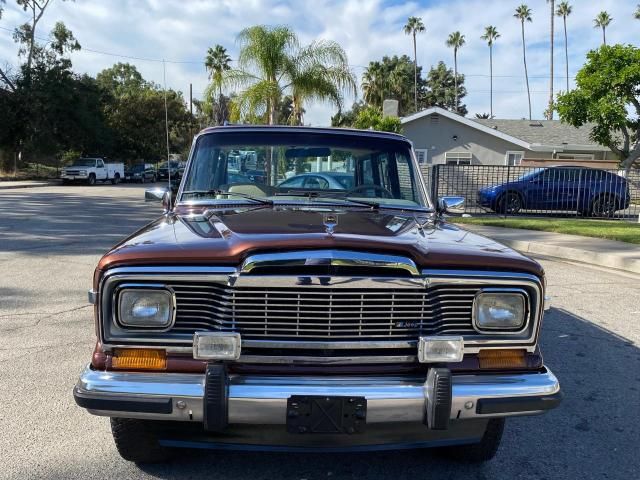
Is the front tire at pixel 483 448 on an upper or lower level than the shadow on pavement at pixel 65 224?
lower

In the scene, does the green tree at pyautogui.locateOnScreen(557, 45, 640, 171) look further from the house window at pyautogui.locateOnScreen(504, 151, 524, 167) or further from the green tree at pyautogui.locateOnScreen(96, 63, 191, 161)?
the green tree at pyautogui.locateOnScreen(96, 63, 191, 161)

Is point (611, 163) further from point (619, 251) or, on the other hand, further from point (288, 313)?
point (288, 313)

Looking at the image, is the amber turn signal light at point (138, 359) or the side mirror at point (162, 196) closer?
the amber turn signal light at point (138, 359)

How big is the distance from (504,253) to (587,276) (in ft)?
21.4

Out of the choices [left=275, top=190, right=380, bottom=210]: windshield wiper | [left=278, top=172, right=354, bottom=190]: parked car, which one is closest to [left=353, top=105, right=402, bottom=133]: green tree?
[left=278, top=172, right=354, bottom=190]: parked car

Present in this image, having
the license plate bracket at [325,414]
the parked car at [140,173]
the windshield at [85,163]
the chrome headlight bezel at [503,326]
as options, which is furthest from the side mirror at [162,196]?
the parked car at [140,173]

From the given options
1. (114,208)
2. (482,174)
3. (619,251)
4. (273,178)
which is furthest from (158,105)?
(273,178)

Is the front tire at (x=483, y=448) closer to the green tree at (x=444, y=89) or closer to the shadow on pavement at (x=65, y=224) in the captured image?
the shadow on pavement at (x=65, y=224)

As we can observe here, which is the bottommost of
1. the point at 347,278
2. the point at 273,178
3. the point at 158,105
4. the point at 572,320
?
the point at 572,320

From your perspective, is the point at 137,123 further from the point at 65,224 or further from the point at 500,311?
the point at 500,311

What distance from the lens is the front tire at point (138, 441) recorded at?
8.70ft

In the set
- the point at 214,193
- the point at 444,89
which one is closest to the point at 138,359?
the point at 214,193

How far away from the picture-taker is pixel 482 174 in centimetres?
1652

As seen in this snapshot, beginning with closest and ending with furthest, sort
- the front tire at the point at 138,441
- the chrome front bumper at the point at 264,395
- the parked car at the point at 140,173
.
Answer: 1. the chrome front bumper at the point at 264,395
2. the front tire at the point at 138,441
3. the parked car at the point at 140,173
